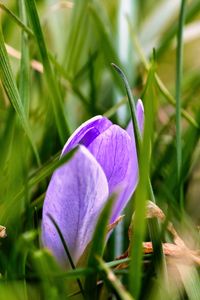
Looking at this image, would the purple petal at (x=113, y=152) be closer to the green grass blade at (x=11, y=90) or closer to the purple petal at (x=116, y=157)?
the purple petal at (x=116, y=157)

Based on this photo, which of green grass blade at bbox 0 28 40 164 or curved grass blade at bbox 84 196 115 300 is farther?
green grass blade at bbox 0 28 40 164

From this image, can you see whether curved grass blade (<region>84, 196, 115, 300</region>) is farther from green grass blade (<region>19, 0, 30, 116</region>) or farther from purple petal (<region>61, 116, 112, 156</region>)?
green grass blade (<region>19, 0, 30, 116</region>)

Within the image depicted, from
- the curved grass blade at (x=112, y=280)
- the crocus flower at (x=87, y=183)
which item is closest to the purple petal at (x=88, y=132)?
the crocus flower at (x=87, y=183)

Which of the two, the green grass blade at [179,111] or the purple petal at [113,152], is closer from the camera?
the purple petal at [113,152]

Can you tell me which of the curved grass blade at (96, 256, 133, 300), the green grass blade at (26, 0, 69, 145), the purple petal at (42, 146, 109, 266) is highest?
the green grass blade at (26, 0, 69, 145)

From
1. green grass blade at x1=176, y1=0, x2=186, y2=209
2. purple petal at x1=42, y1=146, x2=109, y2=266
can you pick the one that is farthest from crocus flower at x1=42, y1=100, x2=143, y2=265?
green grass blade at x1=176, y1=0, x2=186, y2=209

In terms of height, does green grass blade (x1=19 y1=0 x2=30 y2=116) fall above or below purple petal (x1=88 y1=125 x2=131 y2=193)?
above

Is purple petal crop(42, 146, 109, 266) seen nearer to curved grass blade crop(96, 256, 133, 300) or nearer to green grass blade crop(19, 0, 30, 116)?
curved grass blade crop(96, 256, 133, 300)

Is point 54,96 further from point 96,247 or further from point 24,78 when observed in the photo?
point 96,247

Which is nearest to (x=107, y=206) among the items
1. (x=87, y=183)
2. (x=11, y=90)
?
(x=87, y=183)
